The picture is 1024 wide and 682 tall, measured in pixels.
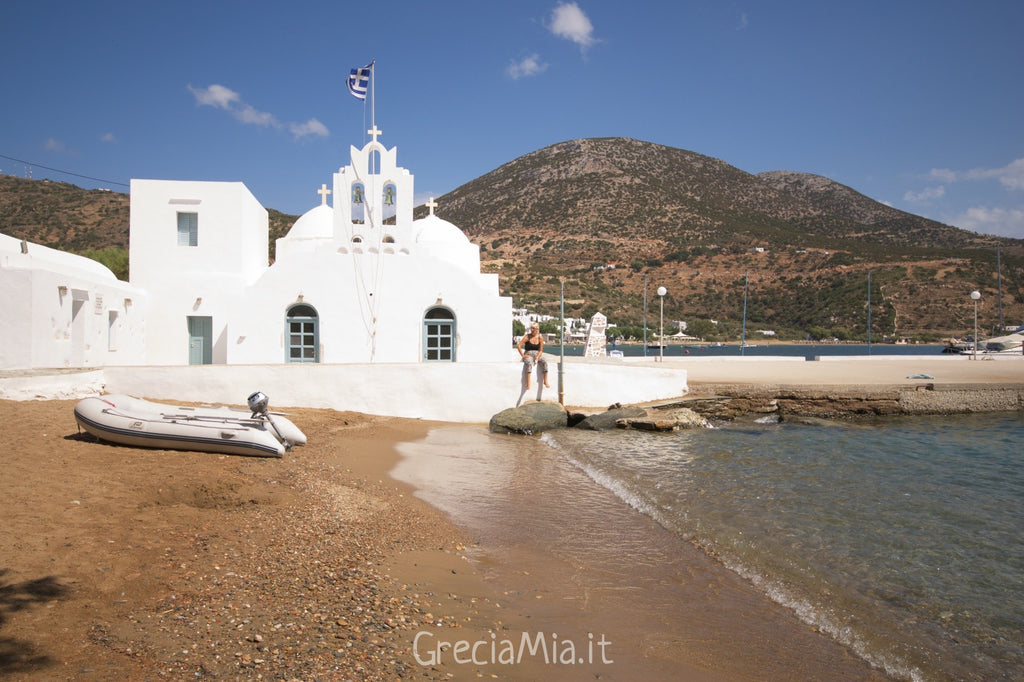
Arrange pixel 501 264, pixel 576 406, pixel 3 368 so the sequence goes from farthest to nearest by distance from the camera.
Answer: pixel 501 264, pixel 576 406, pixel 3 368

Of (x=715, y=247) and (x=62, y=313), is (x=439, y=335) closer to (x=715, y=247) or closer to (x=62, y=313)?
(x=62, y=313)

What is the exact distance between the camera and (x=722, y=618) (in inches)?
192

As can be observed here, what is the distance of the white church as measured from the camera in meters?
15.8

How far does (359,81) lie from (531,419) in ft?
33.5

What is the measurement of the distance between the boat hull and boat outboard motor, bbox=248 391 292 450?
1.41 feet

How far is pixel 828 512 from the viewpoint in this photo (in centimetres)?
789

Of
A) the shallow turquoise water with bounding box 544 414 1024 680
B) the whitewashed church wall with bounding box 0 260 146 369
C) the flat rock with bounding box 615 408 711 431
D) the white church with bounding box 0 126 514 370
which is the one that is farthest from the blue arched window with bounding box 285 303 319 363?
the flat rock with bounding box 615 408 711 431

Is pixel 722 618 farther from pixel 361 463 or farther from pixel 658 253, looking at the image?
Answer: pixel 658 253

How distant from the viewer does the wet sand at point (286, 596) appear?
355cm

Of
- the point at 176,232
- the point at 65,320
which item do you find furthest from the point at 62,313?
the point at 176,232

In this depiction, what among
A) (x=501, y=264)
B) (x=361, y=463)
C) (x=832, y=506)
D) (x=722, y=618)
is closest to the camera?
(x=722, y=618)

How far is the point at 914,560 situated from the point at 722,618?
2.80m

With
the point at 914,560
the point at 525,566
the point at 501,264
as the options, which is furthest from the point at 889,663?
the point at 501,264

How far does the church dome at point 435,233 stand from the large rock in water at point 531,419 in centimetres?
810
